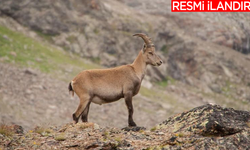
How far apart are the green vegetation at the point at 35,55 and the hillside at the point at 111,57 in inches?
4.7

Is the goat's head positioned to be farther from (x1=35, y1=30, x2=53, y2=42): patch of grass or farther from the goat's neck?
(x1=35, y1=30, x2=53, y2=42): patch of grass

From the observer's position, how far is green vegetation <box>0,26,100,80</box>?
35531 millimetres

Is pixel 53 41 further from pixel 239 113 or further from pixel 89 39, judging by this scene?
pixel 239 113

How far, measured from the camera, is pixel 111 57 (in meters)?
49.4

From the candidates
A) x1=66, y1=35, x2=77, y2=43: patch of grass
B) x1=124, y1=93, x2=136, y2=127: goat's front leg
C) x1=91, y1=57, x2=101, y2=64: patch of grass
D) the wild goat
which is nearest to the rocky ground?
x1=124, y1=93, x2=136, y2=127: goat's front leg

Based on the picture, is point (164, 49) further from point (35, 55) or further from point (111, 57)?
point (35, 55)

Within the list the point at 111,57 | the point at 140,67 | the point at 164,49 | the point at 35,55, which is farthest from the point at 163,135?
the point at 164,49

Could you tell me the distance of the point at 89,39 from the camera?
48.9 metres

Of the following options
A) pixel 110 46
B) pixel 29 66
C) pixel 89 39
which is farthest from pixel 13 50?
pixel 110 46

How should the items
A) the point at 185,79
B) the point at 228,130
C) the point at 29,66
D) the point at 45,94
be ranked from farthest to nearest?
the point at 185,79 < the point at 29,66 < the point at 45,94 < the point at 228,130

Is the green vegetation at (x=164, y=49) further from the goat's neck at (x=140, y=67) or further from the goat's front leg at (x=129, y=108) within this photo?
the goat's front leg at (x=129, y=108)

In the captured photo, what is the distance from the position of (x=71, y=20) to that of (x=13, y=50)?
1437 centimetres

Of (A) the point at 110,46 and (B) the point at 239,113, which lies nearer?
(B) the point at 239,113

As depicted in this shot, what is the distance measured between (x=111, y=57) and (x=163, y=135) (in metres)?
41.2
